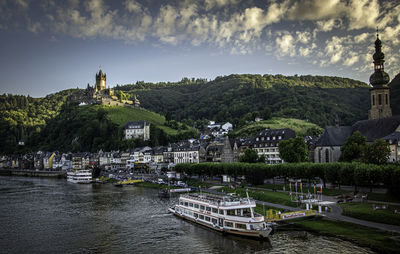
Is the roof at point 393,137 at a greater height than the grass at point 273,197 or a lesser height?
greater

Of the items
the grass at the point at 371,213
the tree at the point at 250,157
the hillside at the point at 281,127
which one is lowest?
the grass at the point at 371,213

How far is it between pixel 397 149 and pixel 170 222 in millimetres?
49951

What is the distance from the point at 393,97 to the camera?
498 ft

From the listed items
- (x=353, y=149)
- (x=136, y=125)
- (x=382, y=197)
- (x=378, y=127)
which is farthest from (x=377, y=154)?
(x=136, y=125)

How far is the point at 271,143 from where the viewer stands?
10412 centimetres

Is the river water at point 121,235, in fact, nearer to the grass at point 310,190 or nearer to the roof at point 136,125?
the grass at point 310,190

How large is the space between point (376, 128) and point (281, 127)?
8073 centimetres

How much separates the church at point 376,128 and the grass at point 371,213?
101ft

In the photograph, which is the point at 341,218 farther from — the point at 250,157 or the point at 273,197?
the point at 250,157

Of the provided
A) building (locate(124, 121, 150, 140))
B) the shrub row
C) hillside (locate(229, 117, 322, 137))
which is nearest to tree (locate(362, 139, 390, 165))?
the shrub row

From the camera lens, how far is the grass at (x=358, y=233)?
104 feet

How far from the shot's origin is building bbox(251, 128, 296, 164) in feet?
336

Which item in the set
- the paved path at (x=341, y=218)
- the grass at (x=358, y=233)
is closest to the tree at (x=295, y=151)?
the paved path at (x=341, y=218)

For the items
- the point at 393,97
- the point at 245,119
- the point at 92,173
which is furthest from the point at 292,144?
the point at 245,119
